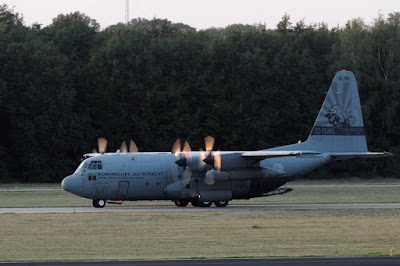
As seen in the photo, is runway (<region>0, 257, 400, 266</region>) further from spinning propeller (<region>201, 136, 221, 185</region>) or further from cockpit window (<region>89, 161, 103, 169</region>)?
cockpit window (<region>89, 161, 103, 169</region>)

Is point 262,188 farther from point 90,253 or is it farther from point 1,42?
point 1,42

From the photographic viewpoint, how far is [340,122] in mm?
43469

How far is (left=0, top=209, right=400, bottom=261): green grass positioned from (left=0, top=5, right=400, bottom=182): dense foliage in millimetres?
34273

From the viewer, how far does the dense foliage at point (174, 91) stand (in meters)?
70.1

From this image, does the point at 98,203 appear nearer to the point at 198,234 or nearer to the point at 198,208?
the point at 198,208

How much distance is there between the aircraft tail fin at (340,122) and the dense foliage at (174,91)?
27.2 metres

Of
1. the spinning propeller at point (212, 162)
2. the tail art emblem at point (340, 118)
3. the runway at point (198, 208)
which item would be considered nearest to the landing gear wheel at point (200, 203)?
the runway at point (198, 208)

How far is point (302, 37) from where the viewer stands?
82562mm

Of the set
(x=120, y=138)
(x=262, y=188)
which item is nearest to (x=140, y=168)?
(x=262, y=188)

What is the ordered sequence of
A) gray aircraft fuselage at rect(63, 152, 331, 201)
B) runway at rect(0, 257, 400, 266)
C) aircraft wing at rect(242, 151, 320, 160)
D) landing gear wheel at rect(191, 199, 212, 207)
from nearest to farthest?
runway at rect(0, 257, 400, 266)
aircraft wing at rect(242, 151, 320, 160)
gray aircraft fuselage at rect(63, 152, 331, 201)
landing gear wheel at rect(191, 199, 212, 207)

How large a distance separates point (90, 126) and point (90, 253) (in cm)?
4856

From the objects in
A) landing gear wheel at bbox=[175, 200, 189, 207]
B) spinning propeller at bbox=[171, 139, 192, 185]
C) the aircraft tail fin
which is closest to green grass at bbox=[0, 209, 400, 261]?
spinning propeller at bbox=[171, 139, 192, 185]

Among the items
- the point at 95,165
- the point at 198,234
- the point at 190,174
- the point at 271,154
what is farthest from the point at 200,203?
the point at 198,234

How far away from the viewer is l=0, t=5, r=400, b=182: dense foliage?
7012cm
